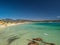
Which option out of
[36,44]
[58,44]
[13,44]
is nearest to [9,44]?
[13,44]

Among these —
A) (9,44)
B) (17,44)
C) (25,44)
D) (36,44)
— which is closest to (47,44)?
(36,44)

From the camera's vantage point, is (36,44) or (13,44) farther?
(13,44)

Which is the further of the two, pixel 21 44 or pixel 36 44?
pixel 21 44

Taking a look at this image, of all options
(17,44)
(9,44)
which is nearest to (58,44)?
(17,44)

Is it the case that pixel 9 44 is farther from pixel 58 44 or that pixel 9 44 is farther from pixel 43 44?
pixel 58 44

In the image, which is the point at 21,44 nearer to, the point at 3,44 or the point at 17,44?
the point at 17,44

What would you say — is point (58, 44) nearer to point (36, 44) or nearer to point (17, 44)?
point (36, 44)

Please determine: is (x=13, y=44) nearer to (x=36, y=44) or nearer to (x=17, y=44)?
(x=17, y=44)
